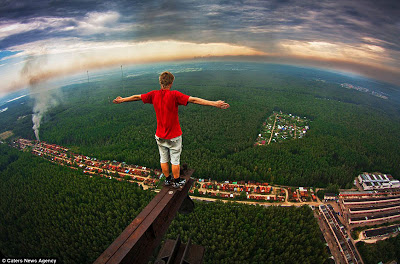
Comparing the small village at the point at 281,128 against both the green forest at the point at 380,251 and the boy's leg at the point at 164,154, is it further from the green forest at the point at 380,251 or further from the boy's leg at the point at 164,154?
the boy's leg at the point at 164,154

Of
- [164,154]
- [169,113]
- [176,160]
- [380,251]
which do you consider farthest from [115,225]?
[380,251]

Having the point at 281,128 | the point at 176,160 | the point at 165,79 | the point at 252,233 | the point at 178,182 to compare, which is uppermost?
the point at 165,79

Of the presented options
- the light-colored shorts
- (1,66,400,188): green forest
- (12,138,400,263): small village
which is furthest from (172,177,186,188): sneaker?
(1,66,400,188): green forest

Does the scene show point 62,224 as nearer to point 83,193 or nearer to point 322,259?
point 83,193

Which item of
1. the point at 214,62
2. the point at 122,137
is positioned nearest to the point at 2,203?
the point at 122,137

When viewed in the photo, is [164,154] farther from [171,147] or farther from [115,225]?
[115,225]

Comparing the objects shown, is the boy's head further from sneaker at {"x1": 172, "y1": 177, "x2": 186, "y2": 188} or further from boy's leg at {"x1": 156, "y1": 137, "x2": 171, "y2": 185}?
sneaker at {"x1": 172, "y1": 177, "x2": 186, "y2": 188}

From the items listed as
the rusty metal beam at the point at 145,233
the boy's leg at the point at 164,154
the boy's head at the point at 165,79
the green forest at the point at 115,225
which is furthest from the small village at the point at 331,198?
the boy's head at the point at 165,79
